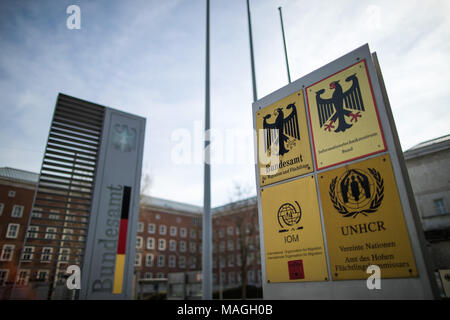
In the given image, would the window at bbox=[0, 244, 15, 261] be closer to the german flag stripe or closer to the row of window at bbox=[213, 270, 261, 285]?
the row of window at bbox=[213, 270, 261, 285]

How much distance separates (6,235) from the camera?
41.2m

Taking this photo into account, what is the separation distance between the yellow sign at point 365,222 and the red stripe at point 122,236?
5500mm

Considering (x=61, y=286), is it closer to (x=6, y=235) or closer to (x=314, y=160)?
(x=314, y=160)

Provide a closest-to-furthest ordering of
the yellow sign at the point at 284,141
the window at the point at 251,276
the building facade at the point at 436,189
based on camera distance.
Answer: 1. the yellow sign at the point at 284,141
2. the building facade at the point at 436,189
3. the window at the point at 251,276

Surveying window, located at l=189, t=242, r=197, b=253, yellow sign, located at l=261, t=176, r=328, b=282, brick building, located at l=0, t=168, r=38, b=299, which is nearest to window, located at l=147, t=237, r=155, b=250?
window, located at l=189, t=242, r=197, b=253

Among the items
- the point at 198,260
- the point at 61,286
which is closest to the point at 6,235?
the point at 198,260

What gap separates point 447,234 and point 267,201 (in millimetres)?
3097

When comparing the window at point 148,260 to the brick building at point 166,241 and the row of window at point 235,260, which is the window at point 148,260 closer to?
the brick building at point 166,241

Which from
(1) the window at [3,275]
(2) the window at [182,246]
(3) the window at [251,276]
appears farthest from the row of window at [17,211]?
(3) the window at [251,276]

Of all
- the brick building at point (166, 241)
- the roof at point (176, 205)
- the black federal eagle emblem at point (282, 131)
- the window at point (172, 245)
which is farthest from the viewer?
the roof at point (176, 205)

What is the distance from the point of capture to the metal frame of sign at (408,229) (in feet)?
7.56

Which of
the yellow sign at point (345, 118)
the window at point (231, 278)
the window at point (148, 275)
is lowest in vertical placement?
the window at point (231, 278)

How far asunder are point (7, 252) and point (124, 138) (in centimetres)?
4323

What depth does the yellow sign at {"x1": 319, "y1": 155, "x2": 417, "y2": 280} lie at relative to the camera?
2.45 m
